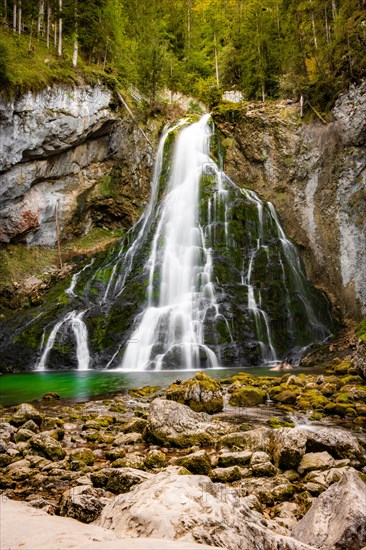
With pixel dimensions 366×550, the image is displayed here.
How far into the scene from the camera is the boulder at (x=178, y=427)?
21.9ft

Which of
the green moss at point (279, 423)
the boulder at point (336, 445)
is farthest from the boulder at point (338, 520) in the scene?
the green moss at point (279, 423)

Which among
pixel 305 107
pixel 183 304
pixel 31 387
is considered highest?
pixel 305 107

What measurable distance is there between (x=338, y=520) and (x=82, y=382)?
41.7 feet

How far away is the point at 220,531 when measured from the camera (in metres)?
2.72

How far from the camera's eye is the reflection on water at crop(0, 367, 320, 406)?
1239 cm

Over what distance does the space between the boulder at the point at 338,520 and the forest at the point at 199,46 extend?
80.7ft

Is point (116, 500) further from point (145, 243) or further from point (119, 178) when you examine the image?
point (119, 178)

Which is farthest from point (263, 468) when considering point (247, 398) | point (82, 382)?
point (82, 382)

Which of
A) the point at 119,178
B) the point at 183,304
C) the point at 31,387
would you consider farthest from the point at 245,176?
the point at 31,387

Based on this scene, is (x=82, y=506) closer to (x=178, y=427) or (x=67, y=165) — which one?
(x=178, y=427)

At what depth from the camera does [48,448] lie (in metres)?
6.14

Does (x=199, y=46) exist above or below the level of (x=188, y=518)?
above

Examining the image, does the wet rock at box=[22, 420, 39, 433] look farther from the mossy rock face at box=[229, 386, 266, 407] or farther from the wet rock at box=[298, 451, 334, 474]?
the wet rock at box=[298, 451, 334, 474]

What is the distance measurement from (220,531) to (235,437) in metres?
3.94
